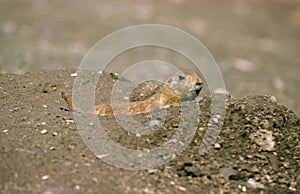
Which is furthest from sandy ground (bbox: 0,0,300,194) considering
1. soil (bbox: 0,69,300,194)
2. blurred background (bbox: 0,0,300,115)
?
blurred background (bbox: 0,0,300,115)

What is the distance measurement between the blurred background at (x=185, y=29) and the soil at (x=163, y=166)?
2.17m

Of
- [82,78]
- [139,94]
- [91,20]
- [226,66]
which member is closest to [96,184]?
[139,94]

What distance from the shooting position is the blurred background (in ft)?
18.7

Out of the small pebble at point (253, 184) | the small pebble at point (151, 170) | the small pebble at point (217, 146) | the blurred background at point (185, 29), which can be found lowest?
the small pebble at point (151, 170)

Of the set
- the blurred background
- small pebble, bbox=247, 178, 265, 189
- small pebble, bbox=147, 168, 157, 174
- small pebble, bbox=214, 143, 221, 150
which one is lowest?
small pebble, bbox=147, 168, 157, 174

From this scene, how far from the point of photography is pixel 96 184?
210cm

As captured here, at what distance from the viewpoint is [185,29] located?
791 cm

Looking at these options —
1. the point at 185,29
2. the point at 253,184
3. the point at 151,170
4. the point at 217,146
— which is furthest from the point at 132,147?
the point at 185,29

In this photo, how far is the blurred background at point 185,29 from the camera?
224 inches

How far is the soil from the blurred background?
2.17 metres

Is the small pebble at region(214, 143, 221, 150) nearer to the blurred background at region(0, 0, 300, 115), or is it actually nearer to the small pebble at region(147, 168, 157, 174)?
the small pebble at region(147, 168, 157, 174)

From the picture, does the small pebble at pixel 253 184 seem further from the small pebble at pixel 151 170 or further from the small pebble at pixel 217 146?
the small pebble at pixel 151 170

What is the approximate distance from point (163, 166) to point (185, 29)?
5.79 metres

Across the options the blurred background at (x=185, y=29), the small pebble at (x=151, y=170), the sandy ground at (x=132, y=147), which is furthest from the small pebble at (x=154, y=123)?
the blurred background at (x=185, y=29)
